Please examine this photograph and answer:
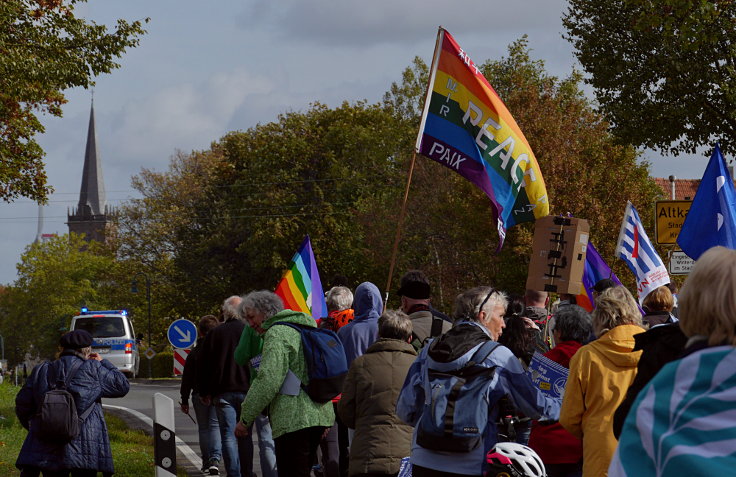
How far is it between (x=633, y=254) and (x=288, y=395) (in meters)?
6.43

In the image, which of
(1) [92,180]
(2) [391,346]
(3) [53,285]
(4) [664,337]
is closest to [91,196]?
(1) [92,180]

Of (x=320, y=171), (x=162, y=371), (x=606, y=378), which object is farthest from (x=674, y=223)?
(x=162, y=371)

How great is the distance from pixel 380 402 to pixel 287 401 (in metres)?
1.11

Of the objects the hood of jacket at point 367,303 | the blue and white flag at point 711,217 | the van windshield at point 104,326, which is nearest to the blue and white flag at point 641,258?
the blue and white flag at point 711,217

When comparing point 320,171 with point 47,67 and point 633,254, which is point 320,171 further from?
point 633,254

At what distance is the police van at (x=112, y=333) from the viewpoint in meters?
37.3

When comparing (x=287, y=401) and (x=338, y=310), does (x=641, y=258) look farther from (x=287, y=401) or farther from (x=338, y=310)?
(x=287, y=401)

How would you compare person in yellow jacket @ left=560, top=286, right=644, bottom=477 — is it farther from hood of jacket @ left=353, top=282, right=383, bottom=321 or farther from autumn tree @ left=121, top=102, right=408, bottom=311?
autumn tree @ left=121, top=102, right=408, bottom=311

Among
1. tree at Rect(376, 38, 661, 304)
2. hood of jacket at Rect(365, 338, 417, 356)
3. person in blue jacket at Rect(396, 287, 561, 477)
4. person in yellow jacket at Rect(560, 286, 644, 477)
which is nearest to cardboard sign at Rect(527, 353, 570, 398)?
person in yellow jacket at Rect(560, 286, 644, 477)

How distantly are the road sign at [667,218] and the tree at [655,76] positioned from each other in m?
3.44

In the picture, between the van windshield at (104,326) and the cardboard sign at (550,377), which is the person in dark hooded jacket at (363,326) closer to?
the cardboard sign at (550,377)

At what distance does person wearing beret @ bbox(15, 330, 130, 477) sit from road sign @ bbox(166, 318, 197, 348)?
9.75 meters

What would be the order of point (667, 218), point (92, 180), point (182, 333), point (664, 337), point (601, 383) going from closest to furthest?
point (664, 337)
point (601, 383)
point (667, 218)
point (182, 333)
point (92, 180)

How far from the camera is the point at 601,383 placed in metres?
5.88
